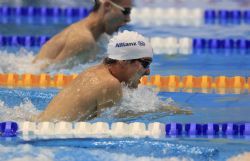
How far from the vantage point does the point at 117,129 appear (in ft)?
15.0

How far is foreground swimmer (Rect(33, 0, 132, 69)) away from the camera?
607cm

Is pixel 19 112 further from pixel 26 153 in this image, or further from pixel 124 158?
pixel 124 158

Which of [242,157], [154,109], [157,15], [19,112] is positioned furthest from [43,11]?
[242,157]

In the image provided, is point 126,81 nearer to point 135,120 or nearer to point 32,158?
point 135,120

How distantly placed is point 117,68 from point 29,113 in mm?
693

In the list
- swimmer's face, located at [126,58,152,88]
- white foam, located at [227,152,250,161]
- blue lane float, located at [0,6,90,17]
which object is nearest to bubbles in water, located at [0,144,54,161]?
swimmer's face, located at [126,58,152,88]

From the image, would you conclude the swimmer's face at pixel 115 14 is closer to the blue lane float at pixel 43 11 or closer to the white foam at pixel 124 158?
the white foam at pixel 124 158

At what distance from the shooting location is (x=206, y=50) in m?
7.34

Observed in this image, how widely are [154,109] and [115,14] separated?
1393 mm

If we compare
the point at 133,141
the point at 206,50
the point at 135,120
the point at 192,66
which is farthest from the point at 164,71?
the point at 133,141

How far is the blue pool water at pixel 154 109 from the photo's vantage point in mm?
4164

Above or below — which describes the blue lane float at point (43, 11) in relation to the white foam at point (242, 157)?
above

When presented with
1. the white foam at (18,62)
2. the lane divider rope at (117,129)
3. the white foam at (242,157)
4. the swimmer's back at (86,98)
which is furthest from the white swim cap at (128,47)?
the white foam at (18,62)

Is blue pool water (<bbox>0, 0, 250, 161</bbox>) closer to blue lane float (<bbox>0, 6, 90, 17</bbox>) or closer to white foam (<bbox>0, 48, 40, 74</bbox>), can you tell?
white foam (<bbox>0, 48, 40, 74</bbox>)
